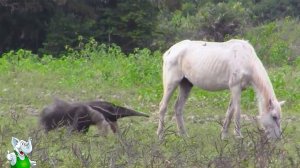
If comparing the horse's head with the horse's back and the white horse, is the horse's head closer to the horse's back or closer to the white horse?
the white horse

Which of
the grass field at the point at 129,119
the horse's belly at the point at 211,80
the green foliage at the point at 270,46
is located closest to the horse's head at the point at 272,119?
the grass field at the point at 129,119

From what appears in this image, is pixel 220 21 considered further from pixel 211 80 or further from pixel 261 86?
pixel 261 86

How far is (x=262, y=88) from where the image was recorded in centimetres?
1055

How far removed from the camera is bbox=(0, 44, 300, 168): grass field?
7137 mm

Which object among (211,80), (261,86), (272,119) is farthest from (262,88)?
(211,80)

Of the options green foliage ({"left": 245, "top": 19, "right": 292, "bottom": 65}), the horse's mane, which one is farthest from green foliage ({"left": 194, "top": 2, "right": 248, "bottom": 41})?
the horse's mane

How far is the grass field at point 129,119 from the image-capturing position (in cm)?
714

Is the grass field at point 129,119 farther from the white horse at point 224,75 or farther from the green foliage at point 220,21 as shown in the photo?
the green foliage at point 220,21

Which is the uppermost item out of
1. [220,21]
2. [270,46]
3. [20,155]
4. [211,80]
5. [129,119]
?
[20,155]

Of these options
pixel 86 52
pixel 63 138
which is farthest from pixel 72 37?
pixel 63 138

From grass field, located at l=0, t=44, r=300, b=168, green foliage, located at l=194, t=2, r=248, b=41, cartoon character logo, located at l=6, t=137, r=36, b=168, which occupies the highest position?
cartoon character logo, located at l=6, t=137, r=36, b=168

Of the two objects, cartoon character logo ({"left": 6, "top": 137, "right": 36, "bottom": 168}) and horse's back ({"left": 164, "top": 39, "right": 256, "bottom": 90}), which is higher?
cartoon character logo ({"left": 6, "top": 137, "right": 36, "bottom": 168})

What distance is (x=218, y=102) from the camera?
1423 cm

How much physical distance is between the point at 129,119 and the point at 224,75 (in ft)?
6.44
